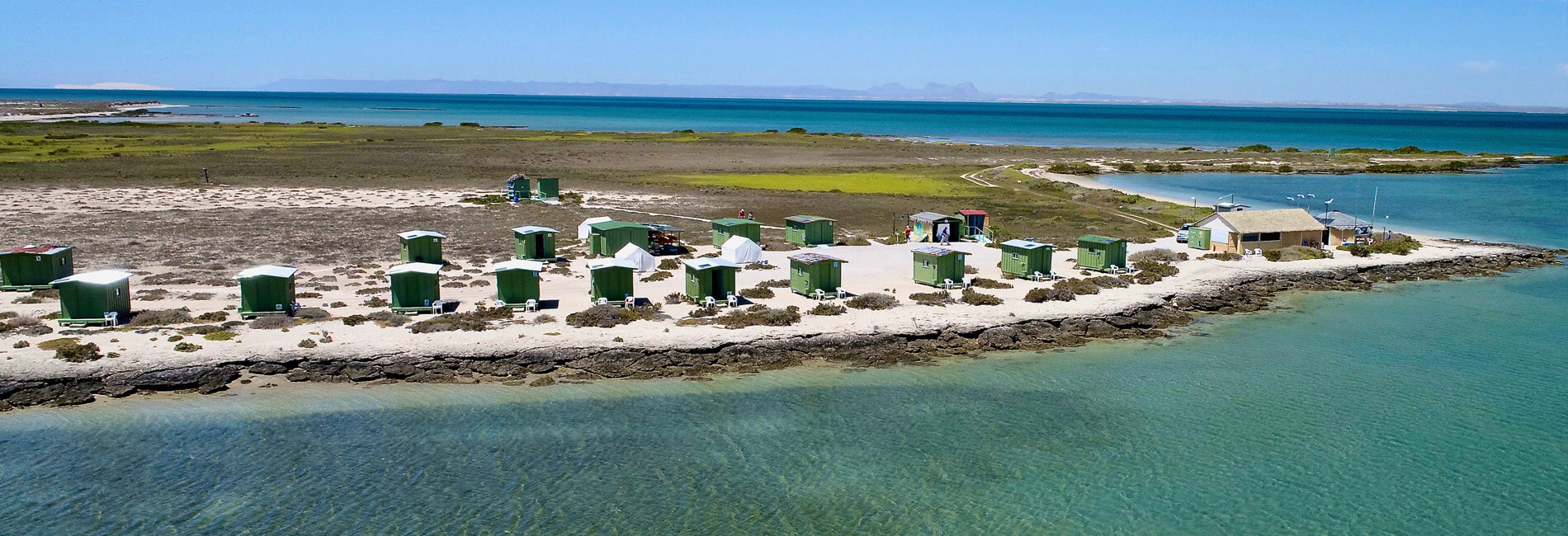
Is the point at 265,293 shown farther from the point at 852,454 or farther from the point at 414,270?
the point at 852,454

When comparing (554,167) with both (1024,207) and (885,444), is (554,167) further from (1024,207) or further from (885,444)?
(885,444)

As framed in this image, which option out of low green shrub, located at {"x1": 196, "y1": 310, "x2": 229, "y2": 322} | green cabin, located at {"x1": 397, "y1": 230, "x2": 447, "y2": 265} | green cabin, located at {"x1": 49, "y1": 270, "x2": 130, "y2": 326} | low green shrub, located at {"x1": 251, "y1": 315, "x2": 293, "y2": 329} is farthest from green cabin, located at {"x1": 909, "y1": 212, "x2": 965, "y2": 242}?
green cabin, located at {"x1": 49, "y1": 270, "x2": 130, "y2": 326}

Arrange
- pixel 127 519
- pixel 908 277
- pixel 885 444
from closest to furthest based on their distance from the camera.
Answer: pixel 127 519 < pixel 885 444 < pixel 908 277

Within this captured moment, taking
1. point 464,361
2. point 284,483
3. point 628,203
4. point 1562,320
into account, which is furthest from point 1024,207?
point 284,483

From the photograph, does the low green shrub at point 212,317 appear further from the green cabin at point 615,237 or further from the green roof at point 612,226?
the green roof at point 612,226

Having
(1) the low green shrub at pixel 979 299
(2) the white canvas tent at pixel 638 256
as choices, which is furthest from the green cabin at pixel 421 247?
(1) the low green shrub at pixel 979 299

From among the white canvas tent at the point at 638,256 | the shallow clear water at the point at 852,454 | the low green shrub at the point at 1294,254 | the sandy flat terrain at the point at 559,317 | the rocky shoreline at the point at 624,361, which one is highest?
the white canvas tent at the point at 638,256
